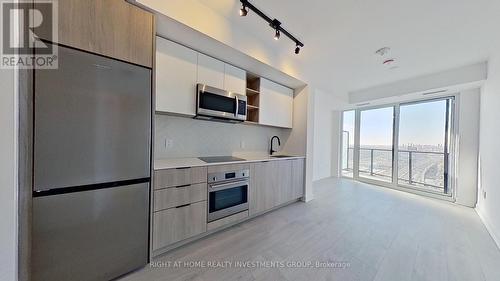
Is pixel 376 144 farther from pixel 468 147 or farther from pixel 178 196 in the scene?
pixel 178 196

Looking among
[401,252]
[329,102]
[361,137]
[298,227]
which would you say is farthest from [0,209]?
[361,137]

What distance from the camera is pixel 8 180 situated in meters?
1.08

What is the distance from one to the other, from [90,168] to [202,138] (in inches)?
59.3

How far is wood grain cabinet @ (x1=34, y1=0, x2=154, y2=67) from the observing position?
1.29m

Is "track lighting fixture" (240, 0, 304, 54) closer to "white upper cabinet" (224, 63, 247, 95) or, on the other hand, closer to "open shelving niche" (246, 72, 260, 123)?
"white upper cabinet" (224, 63, 247, 95)

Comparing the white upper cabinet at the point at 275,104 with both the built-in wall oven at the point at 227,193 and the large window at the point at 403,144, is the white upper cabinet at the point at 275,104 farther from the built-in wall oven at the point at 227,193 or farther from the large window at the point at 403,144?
the large window at the point at 403,144

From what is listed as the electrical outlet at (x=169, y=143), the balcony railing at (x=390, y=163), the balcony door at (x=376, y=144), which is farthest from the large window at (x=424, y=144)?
the electrical outlet at (x=169, y=143)

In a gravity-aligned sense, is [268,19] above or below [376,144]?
above

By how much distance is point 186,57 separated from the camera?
2273mm

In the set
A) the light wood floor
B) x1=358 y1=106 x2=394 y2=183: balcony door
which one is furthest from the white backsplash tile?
x1=358 y1=106 x2=394 y2=183: balcony door

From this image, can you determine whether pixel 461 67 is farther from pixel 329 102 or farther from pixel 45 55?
pixel 45 55

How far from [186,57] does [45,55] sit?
128 centimetres
